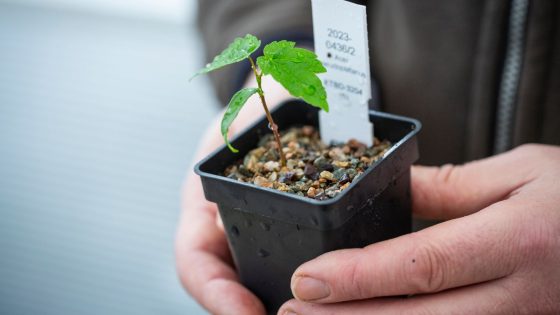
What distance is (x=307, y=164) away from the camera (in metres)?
0.76

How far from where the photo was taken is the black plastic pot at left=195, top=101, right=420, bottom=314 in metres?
0.65

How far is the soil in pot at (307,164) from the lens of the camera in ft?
2.31

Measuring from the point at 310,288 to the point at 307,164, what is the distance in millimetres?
164

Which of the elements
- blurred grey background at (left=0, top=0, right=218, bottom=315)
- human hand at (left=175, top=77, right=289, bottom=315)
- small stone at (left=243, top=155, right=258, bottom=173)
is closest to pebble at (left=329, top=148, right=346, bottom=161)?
small stone at (left=243, top=155, right=258, bottom=173)

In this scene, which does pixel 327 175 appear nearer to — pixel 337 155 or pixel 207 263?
pixel 337 155

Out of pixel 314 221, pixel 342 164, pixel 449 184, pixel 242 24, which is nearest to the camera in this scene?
pixel 314 221

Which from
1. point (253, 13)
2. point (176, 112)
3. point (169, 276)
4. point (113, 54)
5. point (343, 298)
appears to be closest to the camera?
point (343, 298)

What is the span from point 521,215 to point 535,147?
195mm

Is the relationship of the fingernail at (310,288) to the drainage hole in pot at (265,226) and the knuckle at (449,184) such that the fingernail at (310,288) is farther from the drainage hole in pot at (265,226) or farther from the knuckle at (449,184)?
the knuckle at (449,184)

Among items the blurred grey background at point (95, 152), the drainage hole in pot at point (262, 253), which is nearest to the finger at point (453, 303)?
the drainage hole in pot at point (262, 253)

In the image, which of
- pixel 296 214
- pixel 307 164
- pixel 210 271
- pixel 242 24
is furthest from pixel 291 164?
pixel 242 24

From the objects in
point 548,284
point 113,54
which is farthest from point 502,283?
point 113,54

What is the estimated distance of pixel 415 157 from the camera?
30.1 inches

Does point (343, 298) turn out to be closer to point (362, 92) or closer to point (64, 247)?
point (362, 92)
